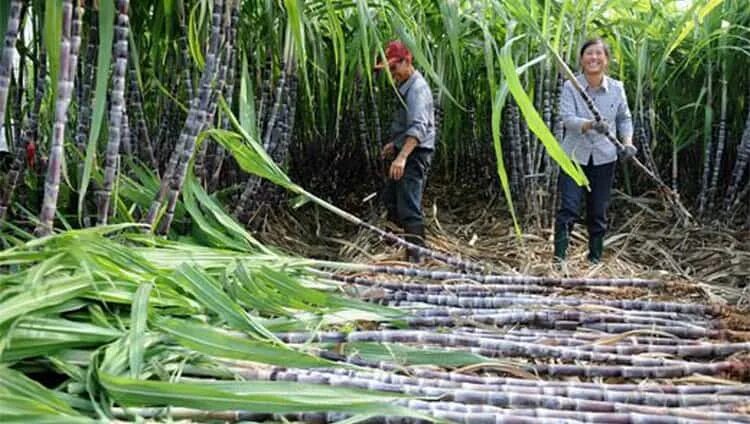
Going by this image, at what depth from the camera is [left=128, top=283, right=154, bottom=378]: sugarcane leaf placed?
2.59 feet

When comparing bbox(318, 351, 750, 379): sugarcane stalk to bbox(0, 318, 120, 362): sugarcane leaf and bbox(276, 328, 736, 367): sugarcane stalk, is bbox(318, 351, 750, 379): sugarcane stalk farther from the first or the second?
bbox(0, 318, 120, 362): sugarcane leaf

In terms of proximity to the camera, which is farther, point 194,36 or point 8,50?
point 194,36

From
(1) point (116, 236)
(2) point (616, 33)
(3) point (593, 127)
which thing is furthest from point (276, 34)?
(2) point (616, 33)

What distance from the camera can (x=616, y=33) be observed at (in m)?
2.68

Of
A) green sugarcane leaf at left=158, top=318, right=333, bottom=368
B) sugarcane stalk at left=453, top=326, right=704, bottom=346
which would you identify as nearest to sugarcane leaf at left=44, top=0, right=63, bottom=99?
green sugarcane leaf at left=158, top=318, right=333, bottom=368

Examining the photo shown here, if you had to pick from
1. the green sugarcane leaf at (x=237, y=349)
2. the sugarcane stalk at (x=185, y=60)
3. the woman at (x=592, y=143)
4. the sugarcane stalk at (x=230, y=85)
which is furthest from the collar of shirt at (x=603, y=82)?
the green sugarcane leaf at (x=237, y=349)

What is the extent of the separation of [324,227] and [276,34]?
1143mm

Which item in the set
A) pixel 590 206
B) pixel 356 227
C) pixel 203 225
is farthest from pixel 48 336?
pixel 356 227

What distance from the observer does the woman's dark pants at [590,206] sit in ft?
8.06

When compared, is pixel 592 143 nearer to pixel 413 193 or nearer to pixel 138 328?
pixel 413 193

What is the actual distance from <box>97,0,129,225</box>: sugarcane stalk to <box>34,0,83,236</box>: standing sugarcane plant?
0.32 ft

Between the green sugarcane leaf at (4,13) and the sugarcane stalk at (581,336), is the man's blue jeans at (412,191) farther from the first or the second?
the green sugarcane leaf at (4,13)

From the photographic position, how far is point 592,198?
99.0 inches

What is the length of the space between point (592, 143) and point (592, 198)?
19 centimetres
